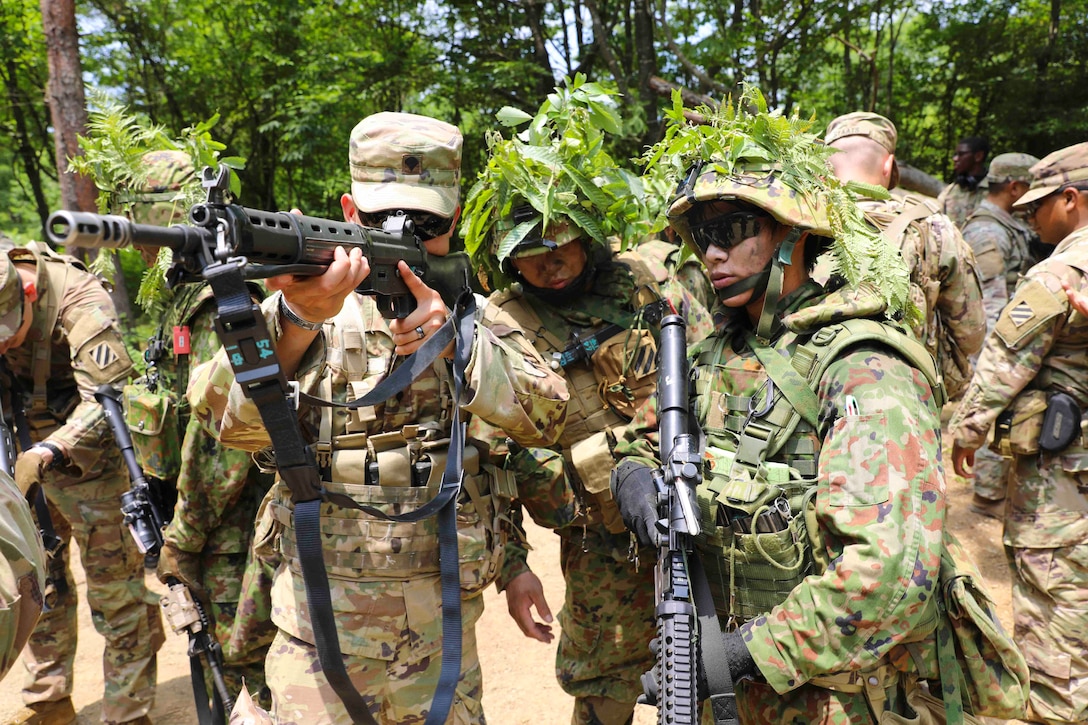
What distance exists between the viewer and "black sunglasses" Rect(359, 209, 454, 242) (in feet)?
8.88

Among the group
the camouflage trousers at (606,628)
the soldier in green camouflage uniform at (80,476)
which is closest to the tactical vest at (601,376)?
the camouflage trousers at (606,628)

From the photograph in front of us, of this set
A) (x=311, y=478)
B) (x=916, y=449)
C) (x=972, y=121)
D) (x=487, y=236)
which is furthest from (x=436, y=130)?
(x=972, y=121)

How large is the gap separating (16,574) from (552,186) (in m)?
2.63

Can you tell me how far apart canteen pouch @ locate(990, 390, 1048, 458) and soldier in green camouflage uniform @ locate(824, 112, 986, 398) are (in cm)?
64

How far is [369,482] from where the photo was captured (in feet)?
8.64

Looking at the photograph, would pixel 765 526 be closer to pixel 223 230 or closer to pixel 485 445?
pixel 485 445

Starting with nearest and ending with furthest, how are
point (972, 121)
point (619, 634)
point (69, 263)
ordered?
point (619, 634) < point (69, 263) < point (972, 121)

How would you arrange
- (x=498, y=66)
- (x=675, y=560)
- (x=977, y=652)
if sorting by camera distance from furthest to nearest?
(x=498, y=66), (x=675, y=560), (x=977, y=652)

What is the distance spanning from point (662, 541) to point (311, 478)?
1.08 m

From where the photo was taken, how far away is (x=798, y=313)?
97.3 inches

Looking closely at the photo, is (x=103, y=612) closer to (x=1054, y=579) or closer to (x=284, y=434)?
(x=284, y=434)

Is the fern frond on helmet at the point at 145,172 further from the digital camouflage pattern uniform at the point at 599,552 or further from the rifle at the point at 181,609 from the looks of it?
the digital camouflage pattern uniform at the point at 599,552

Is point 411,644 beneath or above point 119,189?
beneath

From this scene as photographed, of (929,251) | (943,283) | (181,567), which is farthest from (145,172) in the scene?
(943,283)
